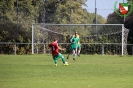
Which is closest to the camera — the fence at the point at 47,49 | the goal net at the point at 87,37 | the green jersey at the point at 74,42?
the green jersey at the point at 74,42

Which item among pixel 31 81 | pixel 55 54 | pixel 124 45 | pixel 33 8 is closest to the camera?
pixel 31 81

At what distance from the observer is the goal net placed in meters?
48.0

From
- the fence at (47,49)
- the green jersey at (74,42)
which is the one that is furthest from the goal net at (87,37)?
the green jersey at (74,42)

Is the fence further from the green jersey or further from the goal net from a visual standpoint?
the green jersey

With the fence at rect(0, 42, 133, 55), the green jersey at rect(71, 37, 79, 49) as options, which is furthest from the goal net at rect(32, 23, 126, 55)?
the green jersey at rect(71, 37, 79, 49)

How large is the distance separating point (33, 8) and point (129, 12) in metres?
10.4

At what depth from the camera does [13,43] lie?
48688mm

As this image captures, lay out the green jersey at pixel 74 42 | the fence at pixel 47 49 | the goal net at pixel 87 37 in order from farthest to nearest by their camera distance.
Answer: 1. the fence at pixel 47 49
2. the goal net at pixel 87 37
3. the green jersey at pixel 74 42

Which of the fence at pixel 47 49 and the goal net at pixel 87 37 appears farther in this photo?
the fence at pixel 47 49

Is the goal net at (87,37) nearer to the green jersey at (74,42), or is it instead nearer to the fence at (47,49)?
the fence at (47,49)

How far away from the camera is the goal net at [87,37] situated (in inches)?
→ 1891

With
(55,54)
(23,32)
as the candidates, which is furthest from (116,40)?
(55,54)

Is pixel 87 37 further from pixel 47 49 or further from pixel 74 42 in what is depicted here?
pixel 74 42

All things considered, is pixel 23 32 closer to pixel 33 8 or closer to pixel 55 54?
pixel 33 8
